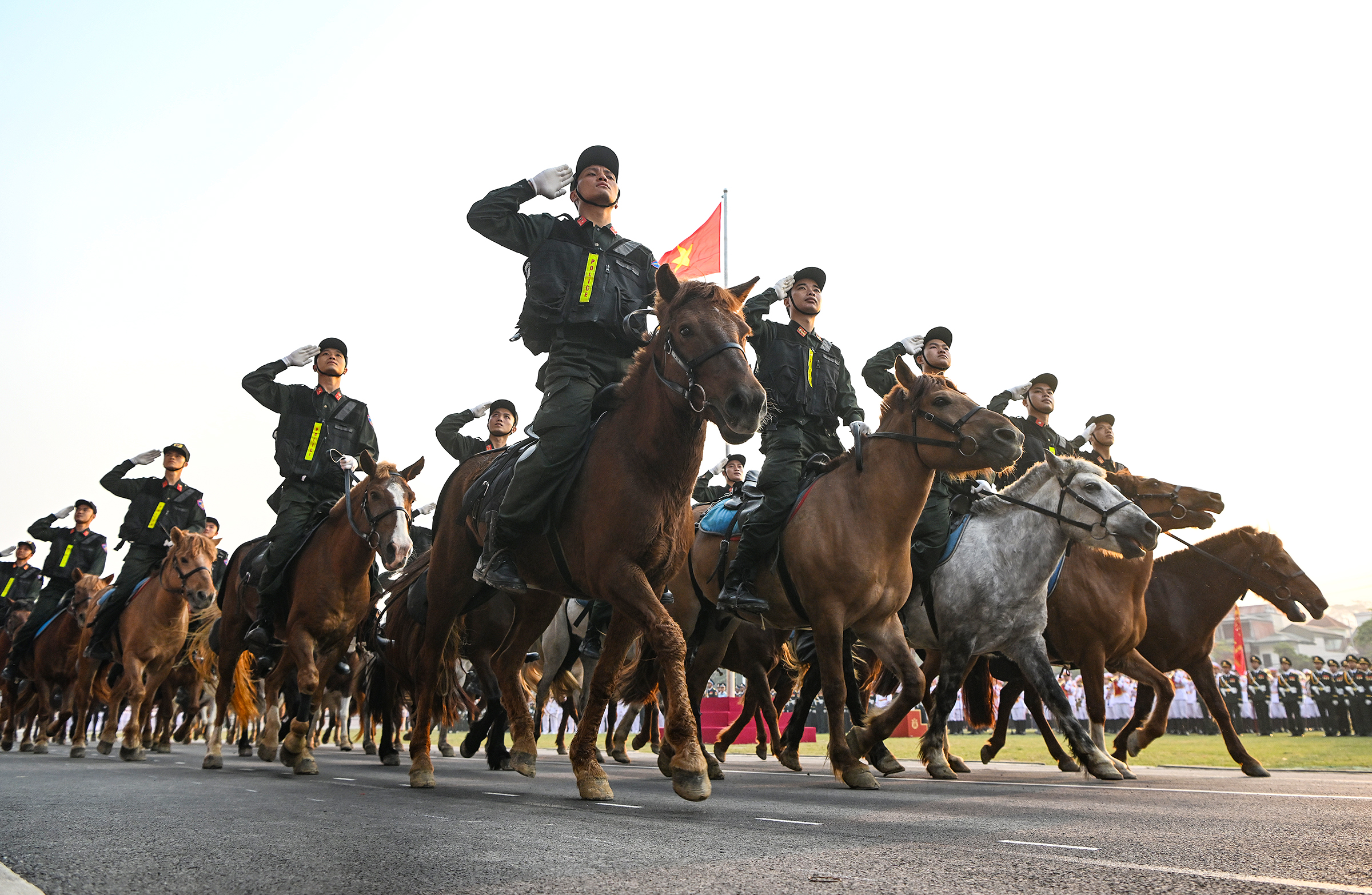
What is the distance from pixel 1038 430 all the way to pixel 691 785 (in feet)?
26.4

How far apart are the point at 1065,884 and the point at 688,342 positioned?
3.37 m

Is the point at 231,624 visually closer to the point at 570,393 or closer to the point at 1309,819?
the point at 570,393

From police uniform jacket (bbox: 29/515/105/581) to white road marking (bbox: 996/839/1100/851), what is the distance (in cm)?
1862

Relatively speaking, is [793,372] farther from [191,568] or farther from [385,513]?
[191,568]

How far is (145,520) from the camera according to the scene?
1428 centimetres

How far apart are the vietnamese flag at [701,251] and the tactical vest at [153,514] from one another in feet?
46.3

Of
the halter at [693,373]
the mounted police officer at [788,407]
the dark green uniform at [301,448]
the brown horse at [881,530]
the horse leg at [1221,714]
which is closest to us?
the halter at [693,373]

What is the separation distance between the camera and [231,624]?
36.6ft

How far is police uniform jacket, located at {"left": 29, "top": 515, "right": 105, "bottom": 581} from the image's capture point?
59.7 feet

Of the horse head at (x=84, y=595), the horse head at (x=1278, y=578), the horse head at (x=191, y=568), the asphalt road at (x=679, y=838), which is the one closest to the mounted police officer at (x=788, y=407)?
the asphalt road at (x=679, y=838)

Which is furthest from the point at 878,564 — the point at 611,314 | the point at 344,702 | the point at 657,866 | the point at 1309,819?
the point at 344,702

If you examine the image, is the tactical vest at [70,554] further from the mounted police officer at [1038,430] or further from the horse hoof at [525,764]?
the mounted police officer at [1038,430]

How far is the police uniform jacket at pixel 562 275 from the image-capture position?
22.0 ft

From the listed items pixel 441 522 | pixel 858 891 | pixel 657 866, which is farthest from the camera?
pixel 441 522
